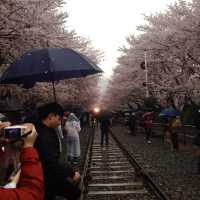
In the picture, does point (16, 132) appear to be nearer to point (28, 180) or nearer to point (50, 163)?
point (28, 180)

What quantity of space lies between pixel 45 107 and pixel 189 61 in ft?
79.0

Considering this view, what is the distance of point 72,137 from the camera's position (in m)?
14.4

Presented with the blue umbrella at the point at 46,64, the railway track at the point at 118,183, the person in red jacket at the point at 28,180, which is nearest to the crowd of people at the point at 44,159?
the person in red jacket at the point at 28,180

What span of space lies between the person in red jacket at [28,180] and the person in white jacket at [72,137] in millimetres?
11797

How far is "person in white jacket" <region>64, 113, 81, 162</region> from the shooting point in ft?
47.4

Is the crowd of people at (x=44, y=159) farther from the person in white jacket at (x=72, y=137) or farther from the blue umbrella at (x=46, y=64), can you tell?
the person in white jacket at (x=72, y=137)

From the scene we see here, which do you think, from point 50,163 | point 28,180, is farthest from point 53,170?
point 28,180

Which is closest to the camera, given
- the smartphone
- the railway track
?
the smartphone

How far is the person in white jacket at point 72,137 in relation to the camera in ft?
47.4

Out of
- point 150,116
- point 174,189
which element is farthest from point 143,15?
point 174,189

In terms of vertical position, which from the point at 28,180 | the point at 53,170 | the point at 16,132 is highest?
the point at 16,132

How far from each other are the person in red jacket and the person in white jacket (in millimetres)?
11797

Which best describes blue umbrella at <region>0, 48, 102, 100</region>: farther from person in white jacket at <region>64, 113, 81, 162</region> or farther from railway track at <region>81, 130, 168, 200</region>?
person in white jacket at <region>64, 113, 81, 162</region>

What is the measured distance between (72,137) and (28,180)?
1203cm
